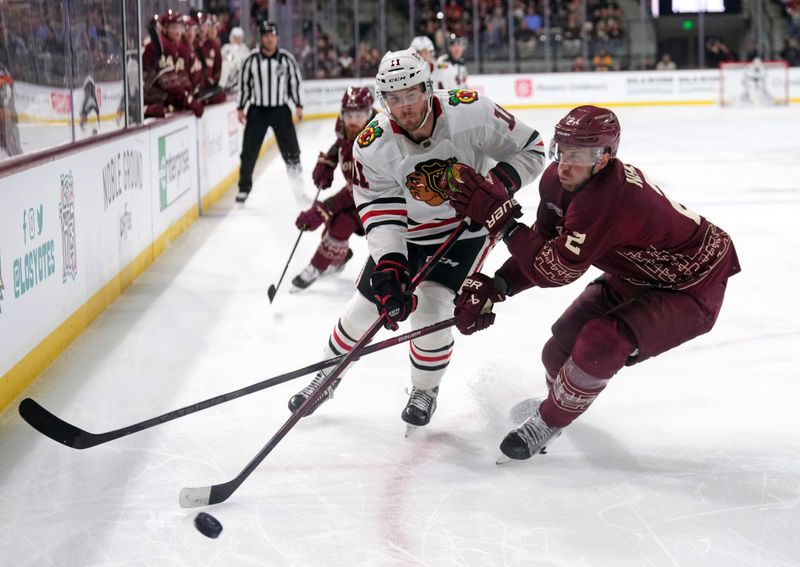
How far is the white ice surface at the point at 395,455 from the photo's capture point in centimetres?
209

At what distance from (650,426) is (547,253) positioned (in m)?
0.76

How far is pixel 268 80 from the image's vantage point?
6.99m

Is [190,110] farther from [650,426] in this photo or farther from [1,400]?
[650,426]

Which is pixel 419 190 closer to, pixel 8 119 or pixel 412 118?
pixel 412 118

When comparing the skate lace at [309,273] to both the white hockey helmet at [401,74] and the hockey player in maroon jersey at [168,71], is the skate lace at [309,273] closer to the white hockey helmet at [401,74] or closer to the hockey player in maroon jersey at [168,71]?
the hockey player in maroon jersey at [168,71]

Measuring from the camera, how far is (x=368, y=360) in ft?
11.3

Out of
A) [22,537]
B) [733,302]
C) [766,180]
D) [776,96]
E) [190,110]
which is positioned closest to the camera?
[22,537]

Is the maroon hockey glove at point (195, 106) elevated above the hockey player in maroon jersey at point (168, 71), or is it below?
below

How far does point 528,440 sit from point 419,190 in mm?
714

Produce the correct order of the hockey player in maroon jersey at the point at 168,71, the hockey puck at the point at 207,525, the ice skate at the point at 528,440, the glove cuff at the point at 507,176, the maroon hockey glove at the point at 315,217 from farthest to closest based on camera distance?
the hockey player in maroon jersey at the point at 168,71, the maroon hockey glove at the point at 315,217, the glove cuff at the point at 507,176, the ice skate at the point at 528,440, the hockey puck at the point at 207,525

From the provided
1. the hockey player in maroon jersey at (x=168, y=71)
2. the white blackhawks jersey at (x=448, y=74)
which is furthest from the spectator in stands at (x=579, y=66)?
the hockey player in maroon jersey at (x=168, y=71)

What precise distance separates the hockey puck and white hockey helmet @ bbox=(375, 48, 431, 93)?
1115 mm

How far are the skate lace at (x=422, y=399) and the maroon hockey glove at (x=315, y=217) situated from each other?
5.38 feet

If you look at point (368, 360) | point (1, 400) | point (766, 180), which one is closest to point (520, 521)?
point (368, 360)
